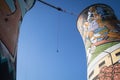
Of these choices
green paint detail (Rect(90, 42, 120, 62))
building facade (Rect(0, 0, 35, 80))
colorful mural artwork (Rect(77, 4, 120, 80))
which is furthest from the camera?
green paint detail (Rect(90, 42, 120, 62))

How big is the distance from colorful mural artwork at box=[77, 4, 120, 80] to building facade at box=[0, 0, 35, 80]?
12.5 ft

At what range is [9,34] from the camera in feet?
19.8

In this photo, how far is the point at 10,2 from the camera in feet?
20.1

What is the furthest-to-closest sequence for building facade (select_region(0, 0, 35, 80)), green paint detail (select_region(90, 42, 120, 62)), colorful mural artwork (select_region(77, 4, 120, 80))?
green paint detail (select_region(90, 42, 120, 62)) < colorful mural artwork (select_region(77, 4, 120, 80)) < building facade (select_region(0, 0, 35, 80))

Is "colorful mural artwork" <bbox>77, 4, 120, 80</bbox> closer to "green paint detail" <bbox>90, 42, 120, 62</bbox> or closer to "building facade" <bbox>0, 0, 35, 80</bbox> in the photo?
"green paint detail" <bbox>90, 42, 120, 62</bbox>

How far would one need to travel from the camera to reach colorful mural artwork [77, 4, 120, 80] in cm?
932

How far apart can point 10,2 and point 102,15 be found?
18.2 ft

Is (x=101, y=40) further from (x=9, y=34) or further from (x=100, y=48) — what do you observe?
(x=9, y=34)

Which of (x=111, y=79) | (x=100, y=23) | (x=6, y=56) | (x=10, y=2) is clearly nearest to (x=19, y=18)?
(x=10, y=2)

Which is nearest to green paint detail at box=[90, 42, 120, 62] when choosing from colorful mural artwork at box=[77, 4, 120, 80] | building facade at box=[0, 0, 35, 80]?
colorful mural artwork at box=[77, 4, 120, 80]

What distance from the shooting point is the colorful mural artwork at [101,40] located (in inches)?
367

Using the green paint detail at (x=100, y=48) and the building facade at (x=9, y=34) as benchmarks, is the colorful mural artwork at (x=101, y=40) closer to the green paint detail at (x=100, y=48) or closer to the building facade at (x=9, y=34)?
the green paint detail at (x=100, y=48)

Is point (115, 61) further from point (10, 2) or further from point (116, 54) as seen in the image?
point (10, 2)

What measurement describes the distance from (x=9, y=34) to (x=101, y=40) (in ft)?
16.5
